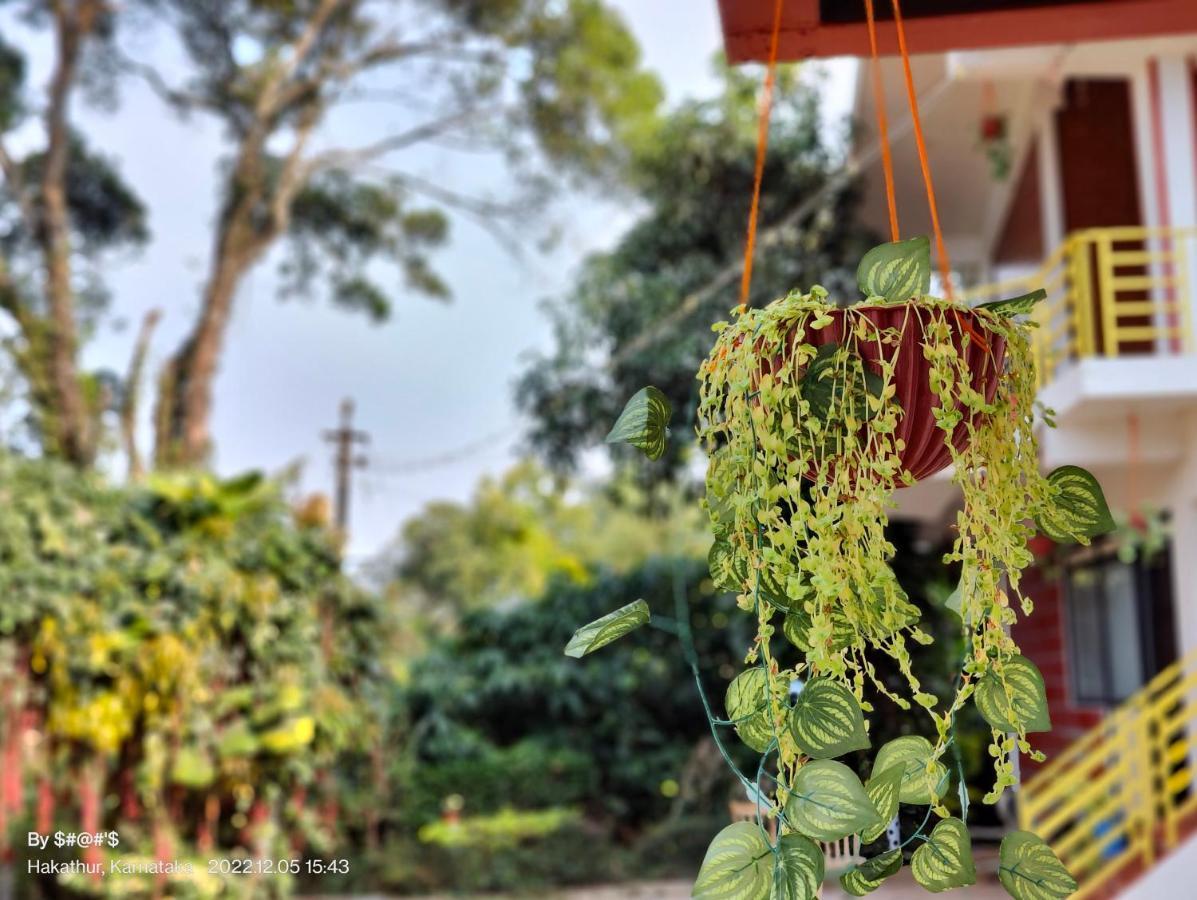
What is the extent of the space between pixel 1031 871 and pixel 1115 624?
5696 millimetres

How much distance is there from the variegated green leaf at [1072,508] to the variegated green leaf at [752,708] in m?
0.33

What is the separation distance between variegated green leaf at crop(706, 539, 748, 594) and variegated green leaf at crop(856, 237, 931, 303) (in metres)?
0.29

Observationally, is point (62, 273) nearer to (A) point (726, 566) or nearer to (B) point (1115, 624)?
(B) point (1115, 624)

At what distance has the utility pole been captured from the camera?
44.2ft

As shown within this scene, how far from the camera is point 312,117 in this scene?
11070 millimetres

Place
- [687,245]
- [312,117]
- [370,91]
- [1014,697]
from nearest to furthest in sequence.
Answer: [1014,697], [687,245], [312,117], [370,91]

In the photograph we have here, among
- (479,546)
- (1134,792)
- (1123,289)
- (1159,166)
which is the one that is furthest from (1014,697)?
(479,546)

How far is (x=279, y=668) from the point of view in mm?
5422

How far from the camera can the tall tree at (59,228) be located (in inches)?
337

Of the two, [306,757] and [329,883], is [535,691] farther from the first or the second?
[306,757]

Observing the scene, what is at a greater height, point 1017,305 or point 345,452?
point 345,452

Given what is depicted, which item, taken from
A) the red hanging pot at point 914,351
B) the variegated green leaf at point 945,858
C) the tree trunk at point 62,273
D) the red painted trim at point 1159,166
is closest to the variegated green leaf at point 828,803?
the variegated green leaf at point 945,858

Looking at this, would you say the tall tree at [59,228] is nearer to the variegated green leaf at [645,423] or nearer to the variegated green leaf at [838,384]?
the variegated green leaf at [645,423]

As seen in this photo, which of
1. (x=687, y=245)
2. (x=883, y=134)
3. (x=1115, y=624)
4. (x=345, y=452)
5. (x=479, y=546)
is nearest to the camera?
(x=883, y=134)
